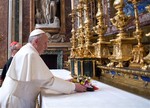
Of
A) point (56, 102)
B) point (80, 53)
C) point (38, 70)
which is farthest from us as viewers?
point (80, 53)

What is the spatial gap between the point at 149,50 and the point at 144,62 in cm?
29

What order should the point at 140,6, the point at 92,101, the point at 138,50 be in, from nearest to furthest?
the point at 92,101 → the point at 138,50 → the point at 140,6

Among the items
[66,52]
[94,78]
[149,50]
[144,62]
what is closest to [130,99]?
[144,62]

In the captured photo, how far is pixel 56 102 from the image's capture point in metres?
1.72

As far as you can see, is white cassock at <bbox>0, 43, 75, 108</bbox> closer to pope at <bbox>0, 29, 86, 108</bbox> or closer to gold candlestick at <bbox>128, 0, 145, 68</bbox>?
pope at <bbox>0, 29, 86, 108</bbox>

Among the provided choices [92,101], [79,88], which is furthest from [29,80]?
[92,101]

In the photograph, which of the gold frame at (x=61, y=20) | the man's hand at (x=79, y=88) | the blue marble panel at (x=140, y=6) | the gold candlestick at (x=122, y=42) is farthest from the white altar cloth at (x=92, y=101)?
the gold frame at (x=61, y=20)

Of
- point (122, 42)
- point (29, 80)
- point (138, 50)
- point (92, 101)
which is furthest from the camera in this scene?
point (122, 42)

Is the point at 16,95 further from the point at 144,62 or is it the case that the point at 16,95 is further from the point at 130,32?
the point at 130,32

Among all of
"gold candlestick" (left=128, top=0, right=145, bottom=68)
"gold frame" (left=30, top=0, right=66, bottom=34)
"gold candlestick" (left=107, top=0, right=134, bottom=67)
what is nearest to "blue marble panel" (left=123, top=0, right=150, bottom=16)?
"gold candlestick" (left=107, top=0, right=134, bottom=67)

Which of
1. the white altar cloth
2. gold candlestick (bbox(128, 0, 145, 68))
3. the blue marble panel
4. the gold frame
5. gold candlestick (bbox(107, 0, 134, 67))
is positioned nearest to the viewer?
the white altar cloth

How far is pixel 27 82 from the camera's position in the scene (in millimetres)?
2240

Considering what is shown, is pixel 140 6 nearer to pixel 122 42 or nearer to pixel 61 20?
pixel 122 42

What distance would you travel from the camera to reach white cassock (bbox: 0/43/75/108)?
204 centimetres
